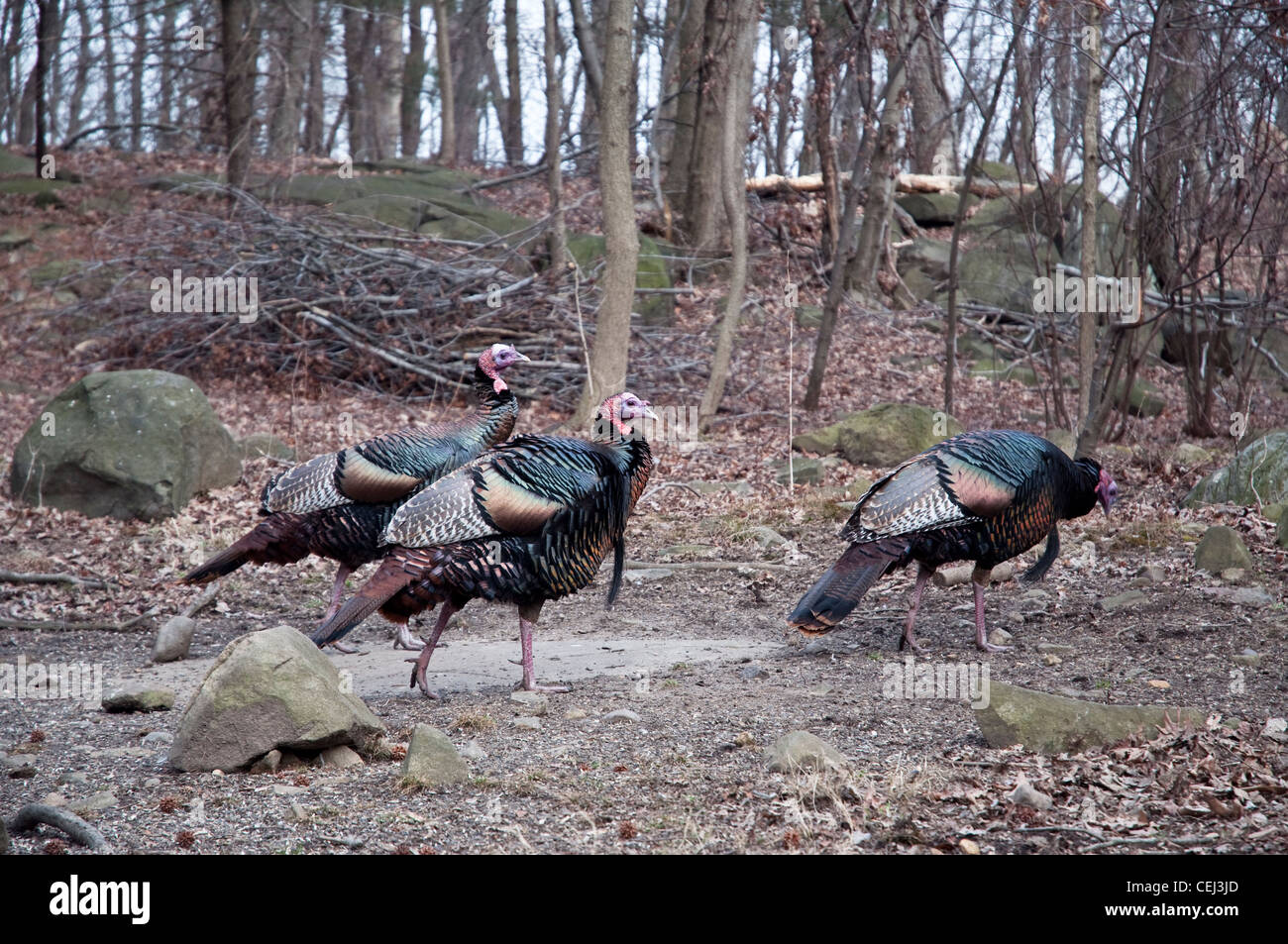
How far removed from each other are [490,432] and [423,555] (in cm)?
186

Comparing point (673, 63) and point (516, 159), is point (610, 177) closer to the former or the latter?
point (673, 63)

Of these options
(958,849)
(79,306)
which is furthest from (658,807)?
(79,306)

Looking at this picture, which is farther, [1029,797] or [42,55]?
[42,55]

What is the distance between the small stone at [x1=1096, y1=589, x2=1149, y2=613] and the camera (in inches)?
253

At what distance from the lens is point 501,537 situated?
528 cm

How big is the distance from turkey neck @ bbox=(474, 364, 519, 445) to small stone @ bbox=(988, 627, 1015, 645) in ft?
10.0

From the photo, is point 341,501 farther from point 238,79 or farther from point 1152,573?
point 238,79

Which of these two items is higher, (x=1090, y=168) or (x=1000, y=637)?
(x=1090, y=168)

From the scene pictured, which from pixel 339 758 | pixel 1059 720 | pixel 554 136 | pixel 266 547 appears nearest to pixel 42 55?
pixel 554 136

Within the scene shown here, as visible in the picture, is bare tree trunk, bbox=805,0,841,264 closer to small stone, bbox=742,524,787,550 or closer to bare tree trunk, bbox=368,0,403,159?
small stone, bbox=742,524,787,550

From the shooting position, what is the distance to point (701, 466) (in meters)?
10.7

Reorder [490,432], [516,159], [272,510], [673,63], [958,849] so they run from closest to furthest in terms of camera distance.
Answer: [958,849] < [272,510] < [490,432] < [673,63] < [516,159]

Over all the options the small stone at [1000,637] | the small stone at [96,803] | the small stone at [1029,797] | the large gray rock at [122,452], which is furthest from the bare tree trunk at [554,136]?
the small stone at [1029,797]

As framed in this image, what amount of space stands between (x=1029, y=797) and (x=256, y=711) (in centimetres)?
271
